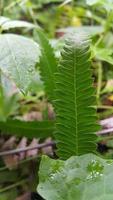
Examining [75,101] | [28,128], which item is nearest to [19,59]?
[75,101]

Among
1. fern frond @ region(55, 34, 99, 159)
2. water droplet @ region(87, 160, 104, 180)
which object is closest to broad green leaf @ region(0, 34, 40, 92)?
fern frond @ region(55, 34, 99, 159)

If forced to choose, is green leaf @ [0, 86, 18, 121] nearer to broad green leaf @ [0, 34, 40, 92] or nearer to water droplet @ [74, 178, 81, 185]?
broad green leaf @ [0, 34, 40, 92]

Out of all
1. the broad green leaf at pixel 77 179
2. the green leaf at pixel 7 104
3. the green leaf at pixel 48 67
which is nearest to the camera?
the broad green leaf at pixel 77 179

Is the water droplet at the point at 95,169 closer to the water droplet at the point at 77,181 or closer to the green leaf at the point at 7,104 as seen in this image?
the water droplet at the point at 77,181

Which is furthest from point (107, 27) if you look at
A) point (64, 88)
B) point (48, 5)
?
point (48, 5)

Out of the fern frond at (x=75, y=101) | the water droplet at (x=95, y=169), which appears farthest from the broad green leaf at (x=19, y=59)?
the water droplet at (x=95, y=169)

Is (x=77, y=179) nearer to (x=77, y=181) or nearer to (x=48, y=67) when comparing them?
(x=77, y=181)
